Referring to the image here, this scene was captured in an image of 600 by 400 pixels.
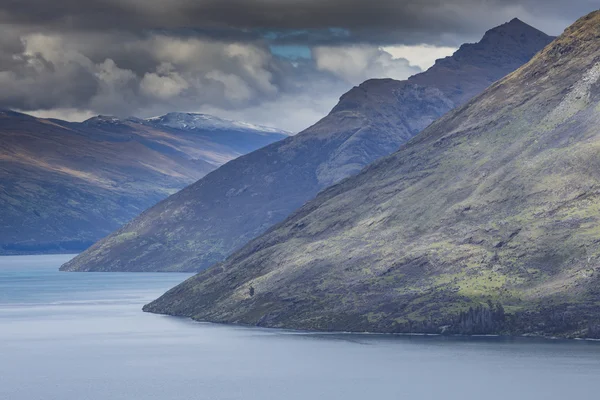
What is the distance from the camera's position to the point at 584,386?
191m

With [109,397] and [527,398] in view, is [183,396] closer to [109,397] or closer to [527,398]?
[109,397]

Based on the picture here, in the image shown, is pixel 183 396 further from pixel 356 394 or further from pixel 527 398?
pixel 527 398

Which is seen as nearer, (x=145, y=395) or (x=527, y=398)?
(x=527, y=398)

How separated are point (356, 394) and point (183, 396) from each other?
3037cm

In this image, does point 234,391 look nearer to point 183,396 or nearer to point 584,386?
point 183,396

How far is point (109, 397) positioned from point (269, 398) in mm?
28808

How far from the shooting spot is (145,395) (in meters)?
197

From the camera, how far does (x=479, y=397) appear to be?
7328 inches

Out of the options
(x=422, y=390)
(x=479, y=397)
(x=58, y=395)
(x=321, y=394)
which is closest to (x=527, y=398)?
(x=479, y=397)

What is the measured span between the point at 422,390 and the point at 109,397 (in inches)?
2181

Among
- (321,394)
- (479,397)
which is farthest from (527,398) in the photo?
(321,394)

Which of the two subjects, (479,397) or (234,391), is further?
(234,391)

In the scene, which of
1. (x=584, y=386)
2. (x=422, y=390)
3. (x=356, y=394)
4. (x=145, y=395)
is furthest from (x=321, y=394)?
(x=584, y=386)

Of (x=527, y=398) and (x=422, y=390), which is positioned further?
(x=422, y=390)
